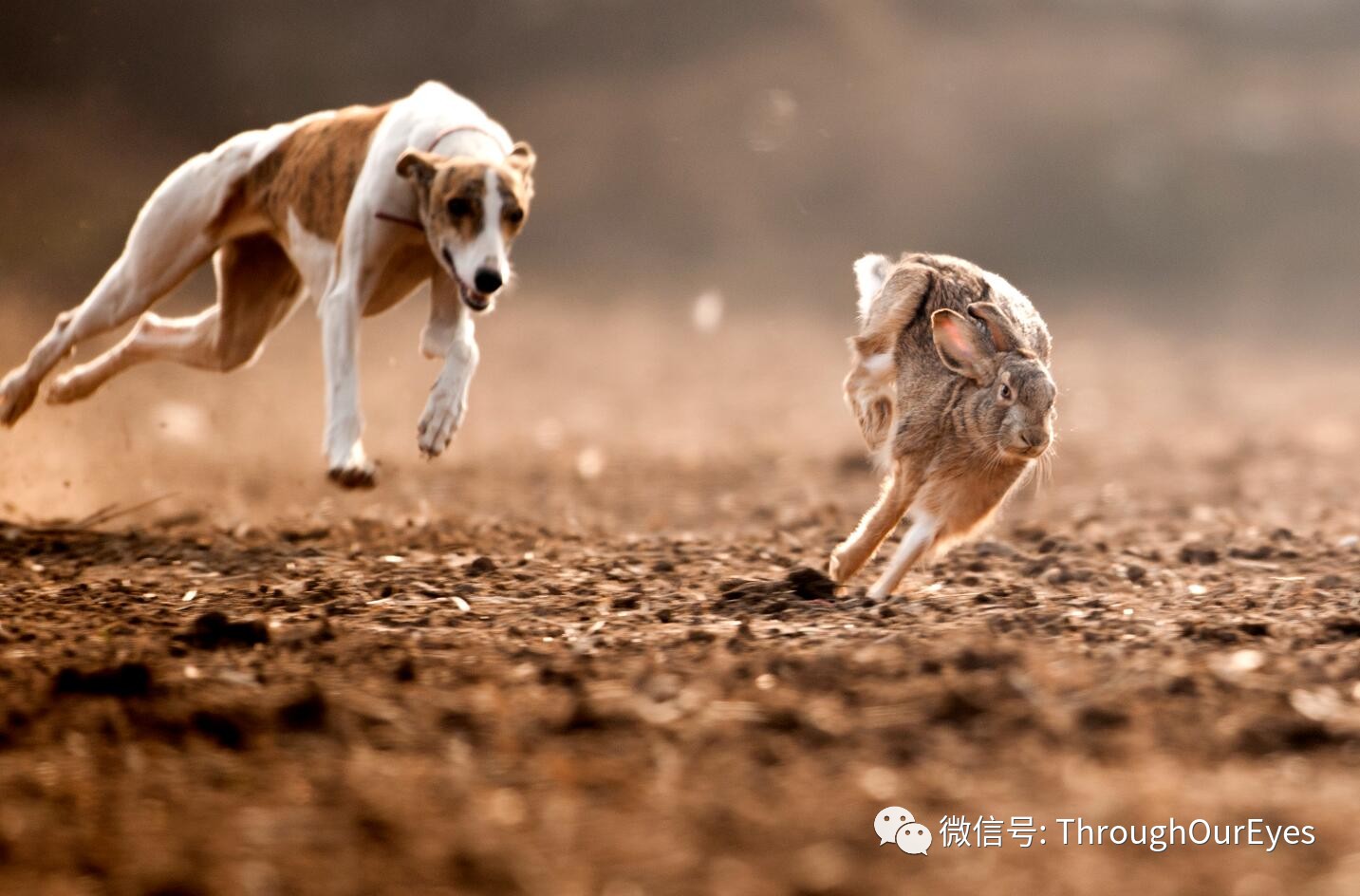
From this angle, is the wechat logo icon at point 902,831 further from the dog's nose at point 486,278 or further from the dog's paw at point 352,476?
the dog's paw at point 352,476

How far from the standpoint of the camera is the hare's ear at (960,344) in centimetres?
622

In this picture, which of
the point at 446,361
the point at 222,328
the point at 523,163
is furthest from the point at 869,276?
the point at 222,328

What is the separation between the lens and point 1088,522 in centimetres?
927

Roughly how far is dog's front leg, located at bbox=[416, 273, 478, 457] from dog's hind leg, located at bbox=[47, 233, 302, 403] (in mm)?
1479

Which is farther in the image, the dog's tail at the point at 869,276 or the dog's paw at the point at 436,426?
the dog's tail at the point at 869,276

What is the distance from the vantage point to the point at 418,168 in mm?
6859

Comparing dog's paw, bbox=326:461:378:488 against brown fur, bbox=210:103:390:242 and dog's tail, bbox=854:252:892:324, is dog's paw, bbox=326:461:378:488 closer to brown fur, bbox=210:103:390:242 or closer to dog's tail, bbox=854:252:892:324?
brown fur, bbox=210:103:390:242

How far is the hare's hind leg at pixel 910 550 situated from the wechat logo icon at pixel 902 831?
279 cm

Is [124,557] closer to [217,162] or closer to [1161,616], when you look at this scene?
[217,162]

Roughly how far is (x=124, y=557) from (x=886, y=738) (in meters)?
4.55

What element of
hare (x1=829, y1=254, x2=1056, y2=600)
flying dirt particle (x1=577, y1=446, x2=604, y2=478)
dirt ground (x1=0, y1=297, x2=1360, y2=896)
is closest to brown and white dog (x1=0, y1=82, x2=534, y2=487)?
dirt ground (x1=0, y1=297, x2=1360, y2=896)

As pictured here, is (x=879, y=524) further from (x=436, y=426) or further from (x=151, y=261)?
(x=151, y=261)

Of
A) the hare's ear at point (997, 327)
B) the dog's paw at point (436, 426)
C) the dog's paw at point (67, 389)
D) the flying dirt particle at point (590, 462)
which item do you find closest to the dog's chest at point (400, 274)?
the dog's paw at point (436, 426)

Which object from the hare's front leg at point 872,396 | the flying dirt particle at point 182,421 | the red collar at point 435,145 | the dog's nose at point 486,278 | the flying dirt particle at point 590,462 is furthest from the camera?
the flying dirt particle at point 590,462
